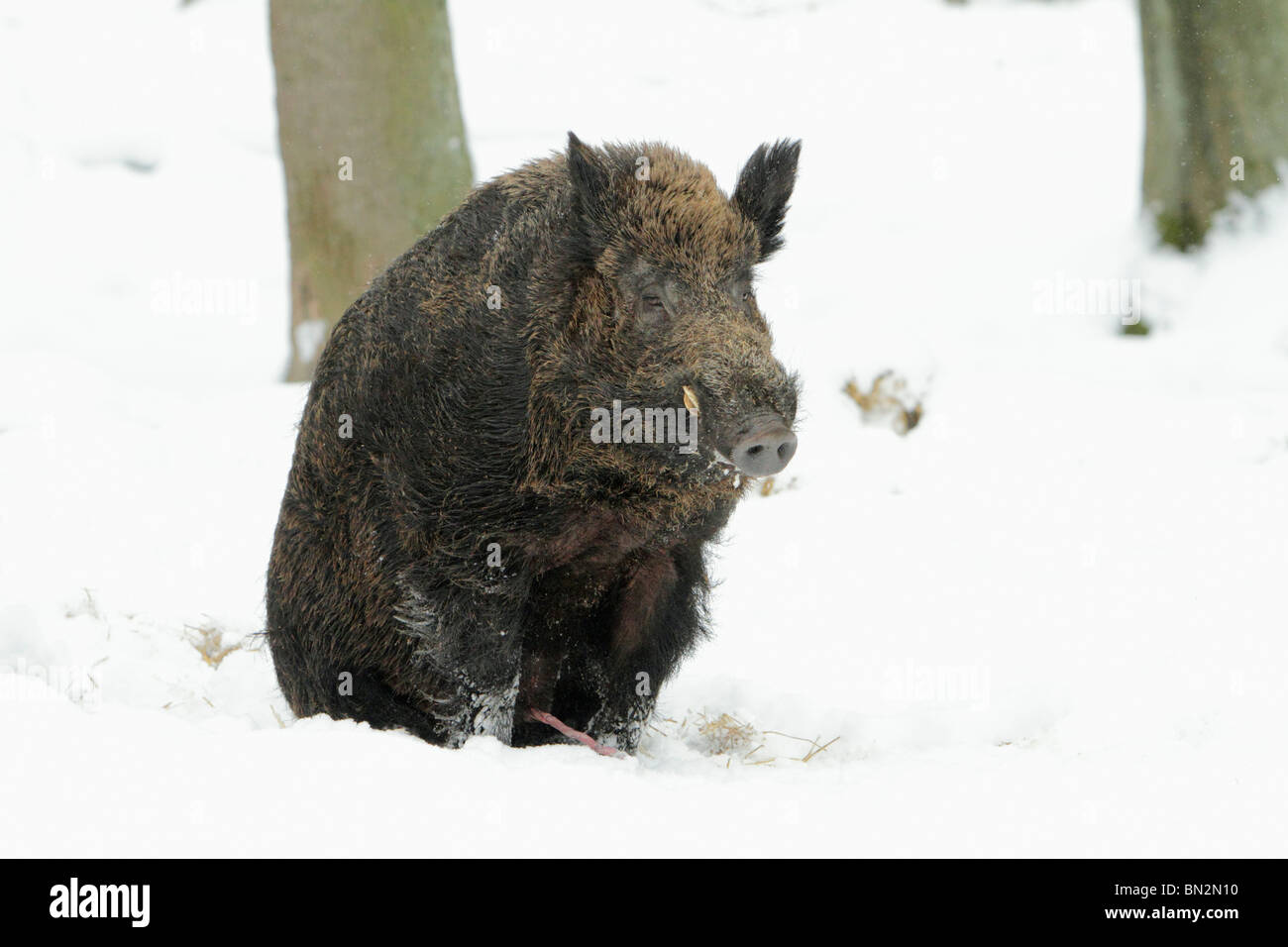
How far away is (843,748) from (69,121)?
14418 mm

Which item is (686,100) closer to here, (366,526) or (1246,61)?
(1246,61)

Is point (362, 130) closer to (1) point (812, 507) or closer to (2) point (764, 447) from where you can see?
(1) point (812, 507)

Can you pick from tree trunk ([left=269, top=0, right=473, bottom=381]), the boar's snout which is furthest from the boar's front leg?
tree trunk ([left=269, top=0, right=473, bottom=381])

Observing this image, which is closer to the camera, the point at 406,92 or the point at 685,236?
the point at 685,236

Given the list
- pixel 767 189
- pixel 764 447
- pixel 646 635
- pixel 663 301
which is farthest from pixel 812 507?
pixel 764 447

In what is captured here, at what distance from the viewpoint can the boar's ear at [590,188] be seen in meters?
4.92

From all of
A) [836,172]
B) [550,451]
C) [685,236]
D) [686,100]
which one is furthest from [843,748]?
[686,100]

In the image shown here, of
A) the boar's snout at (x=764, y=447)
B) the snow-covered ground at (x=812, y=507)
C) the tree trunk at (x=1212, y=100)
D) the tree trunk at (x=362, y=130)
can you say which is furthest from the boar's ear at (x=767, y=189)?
the tree trunk at (x=1212, y=100)

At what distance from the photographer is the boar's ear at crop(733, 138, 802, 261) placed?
17.2 feet

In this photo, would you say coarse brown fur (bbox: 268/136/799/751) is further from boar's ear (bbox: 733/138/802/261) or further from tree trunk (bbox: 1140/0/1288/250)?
tree trunk (bbox: 1140/0/1288/250)

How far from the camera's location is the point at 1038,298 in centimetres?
1097

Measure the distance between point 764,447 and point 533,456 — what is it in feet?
3.25

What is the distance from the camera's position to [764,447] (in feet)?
13.8

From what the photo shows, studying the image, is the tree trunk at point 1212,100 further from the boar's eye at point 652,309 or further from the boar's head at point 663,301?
the boar's eye at point 652,309
